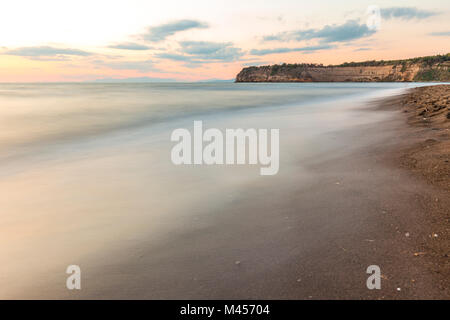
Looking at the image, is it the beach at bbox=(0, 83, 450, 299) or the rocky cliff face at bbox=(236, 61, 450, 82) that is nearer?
the beach at bbox=(0, 83, 450, 299)

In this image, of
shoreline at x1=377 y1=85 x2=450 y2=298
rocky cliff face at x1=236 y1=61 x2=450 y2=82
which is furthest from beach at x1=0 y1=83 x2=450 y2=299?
rocky cliff face at x1=236 y1=61 x2=450 y2=82

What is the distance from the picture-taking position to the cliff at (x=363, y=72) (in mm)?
107125

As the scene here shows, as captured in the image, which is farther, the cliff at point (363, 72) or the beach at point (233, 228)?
the cliff at point (363, 72)

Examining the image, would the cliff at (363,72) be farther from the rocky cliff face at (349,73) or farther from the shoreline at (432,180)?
the shoreline at (432,180)

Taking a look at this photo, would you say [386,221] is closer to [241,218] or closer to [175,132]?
[241,218]

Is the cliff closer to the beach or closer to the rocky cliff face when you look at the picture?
the rocky cliff face

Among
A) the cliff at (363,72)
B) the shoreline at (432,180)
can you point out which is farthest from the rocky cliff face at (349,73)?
the shoreline at (432,180)

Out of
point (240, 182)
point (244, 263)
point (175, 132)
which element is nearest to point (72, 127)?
point (175, 132)

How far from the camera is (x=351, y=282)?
2.02 metres

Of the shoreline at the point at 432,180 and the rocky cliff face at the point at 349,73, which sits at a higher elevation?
the rocky cliff face at the point at 349,73

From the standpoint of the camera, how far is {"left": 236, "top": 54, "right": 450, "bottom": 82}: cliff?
351ft

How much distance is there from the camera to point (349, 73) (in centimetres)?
14788

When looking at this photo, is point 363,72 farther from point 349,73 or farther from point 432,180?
point 432,180

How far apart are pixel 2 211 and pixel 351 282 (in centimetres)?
413
